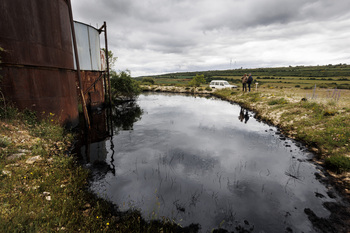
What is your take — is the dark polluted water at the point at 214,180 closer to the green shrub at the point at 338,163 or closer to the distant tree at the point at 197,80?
the green shrub at the point at 338,163

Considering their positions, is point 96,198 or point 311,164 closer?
point 96,198

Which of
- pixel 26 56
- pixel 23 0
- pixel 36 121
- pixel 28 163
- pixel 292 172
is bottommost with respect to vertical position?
pixel 292 172

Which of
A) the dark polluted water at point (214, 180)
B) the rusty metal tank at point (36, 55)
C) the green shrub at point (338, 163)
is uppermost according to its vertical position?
the rusty metal tank at point (36, 55)

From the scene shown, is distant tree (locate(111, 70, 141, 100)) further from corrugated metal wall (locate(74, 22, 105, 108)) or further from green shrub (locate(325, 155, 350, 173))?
green shrub (locate(325, 155, 350, 173))

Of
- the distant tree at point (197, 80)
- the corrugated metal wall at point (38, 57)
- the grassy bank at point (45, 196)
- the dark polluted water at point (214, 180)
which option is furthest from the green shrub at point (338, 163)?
the distant tree at point (197, 80)

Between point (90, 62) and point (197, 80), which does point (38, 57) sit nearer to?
point (90, 62)

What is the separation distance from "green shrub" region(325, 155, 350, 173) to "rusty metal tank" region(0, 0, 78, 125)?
509 inches

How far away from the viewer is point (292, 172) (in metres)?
6.47

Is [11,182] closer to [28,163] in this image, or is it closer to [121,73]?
[28,163]

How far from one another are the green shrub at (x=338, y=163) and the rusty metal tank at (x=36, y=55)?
12.9 metres

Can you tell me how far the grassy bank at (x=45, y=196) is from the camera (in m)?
3.13

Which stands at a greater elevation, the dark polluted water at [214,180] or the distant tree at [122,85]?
the distant tree at [122,85]

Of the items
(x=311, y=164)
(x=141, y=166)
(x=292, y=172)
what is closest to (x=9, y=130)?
(x=141, y=166)

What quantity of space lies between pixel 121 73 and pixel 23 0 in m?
16.6
